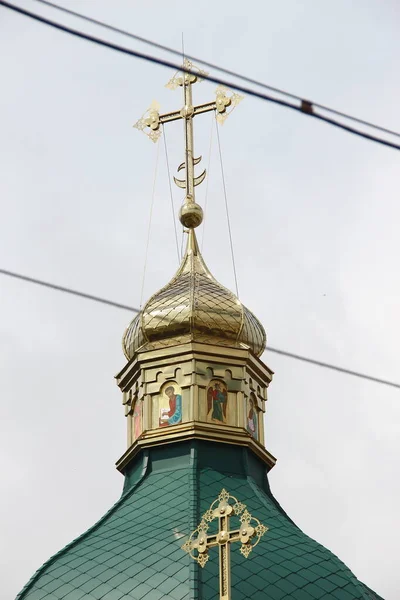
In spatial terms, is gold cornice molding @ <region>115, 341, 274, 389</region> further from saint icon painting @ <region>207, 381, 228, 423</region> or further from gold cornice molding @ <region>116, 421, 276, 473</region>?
gold cornice molding @ <region>116, 421, 276, 473</region>

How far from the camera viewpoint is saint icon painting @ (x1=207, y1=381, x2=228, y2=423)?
23672mm

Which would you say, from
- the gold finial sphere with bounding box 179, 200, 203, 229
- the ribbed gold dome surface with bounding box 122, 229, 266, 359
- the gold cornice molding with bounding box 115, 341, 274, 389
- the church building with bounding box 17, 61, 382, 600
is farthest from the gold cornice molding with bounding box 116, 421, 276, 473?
the gold finial sphere with bounding box 179, 200, 203, 229

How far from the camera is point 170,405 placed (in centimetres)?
2378

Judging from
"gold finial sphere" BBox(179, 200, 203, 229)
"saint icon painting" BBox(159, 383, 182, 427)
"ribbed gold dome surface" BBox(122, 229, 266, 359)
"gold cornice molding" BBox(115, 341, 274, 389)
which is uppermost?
"gold finial sphere" BBox(179, 200, 203, 229)

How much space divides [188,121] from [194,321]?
4198 millimetres

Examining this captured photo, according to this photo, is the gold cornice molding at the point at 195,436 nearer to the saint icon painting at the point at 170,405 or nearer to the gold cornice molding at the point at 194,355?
the saint icon painting at the point at 170,405

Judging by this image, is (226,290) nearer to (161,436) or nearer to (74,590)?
(161,436)

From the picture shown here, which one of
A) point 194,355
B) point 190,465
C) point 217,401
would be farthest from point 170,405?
point 190,465

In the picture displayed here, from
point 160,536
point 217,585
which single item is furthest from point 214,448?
point 217,585

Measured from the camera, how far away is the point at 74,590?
20688 millimetres

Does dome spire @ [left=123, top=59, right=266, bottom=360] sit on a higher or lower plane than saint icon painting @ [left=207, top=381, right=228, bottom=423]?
higher

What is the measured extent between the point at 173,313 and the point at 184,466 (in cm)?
282

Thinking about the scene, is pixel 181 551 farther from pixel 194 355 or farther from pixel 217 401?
pixel 194 355

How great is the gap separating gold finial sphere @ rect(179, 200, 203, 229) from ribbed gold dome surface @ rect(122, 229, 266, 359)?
1167 mm
